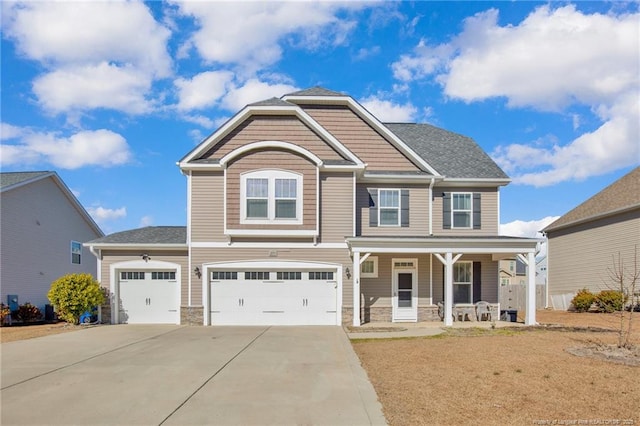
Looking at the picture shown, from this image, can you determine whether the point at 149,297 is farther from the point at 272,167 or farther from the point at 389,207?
the point at 389,207

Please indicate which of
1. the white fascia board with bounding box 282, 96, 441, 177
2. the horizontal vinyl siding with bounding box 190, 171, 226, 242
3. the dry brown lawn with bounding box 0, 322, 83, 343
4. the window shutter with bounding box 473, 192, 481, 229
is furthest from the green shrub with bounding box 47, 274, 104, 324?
the window shutter with bounding box 473, 192, 481, 229

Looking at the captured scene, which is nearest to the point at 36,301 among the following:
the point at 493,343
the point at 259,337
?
the point at 259,337

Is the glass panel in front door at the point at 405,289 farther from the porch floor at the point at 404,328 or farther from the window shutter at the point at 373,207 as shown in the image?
the window shutter at the point at 373,207

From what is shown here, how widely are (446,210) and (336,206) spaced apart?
15.6 ft

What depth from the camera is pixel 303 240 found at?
1764 cm

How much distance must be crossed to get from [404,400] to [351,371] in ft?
7.43

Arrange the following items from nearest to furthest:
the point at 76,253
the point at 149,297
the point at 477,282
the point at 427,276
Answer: the point at 149,297
the point at 427,276
the point at 477,282
the point at 76,253

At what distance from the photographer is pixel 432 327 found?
16.1m

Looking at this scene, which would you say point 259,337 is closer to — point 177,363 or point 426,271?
point 177,363

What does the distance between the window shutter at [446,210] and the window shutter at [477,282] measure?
6.23 ft

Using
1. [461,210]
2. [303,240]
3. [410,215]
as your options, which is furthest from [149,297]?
[461,210]

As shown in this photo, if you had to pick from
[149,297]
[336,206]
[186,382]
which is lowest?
[186,382]

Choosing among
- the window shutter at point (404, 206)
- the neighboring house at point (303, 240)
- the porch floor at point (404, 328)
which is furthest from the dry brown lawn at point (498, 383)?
the window shutter at point (404, 206)

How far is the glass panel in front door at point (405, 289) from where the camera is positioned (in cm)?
1839
